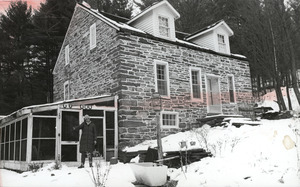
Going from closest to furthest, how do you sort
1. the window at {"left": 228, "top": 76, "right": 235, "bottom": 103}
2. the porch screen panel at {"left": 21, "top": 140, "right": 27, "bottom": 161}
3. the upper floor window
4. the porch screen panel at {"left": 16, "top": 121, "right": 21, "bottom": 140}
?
the porch screen panel at {"left": 21, "top": 140, "right": 27, "bottom": 161}
the porch screen panel at {"left": 16, "top": 121, "right": 21, "bottom": 140}
the upper floor window
the window at {"left": 228, "top": 76, "right": 235, "bottom": 103}

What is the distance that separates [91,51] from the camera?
49.9 feet

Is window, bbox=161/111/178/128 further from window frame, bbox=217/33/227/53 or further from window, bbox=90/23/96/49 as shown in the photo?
window frame, bbox=217/33/227/53

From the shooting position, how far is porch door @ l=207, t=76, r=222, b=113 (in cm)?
1600

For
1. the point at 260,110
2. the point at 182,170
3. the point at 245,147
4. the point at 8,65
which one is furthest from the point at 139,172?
the point at 8,65

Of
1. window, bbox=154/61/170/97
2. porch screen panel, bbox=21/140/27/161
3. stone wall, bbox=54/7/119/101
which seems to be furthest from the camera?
window, bbox=154/61/170/97

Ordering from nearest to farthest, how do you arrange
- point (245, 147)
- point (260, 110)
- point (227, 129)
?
point (245, 147) < point (227, 129) < point (260, 110)

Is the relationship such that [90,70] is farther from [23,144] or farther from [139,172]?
[139,172]

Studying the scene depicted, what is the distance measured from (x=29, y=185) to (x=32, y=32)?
17.6 meters

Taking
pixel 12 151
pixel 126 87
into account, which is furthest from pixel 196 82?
pixel 12 151

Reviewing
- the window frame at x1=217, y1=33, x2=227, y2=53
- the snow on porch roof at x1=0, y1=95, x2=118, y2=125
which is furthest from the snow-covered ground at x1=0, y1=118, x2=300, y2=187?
the window frame at x1=217, y1=33, x2=227, y2=53

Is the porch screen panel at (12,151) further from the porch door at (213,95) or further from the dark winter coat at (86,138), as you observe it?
the porch door at (213,95)

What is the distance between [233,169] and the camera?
789 cm

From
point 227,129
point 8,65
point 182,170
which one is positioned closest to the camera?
point 182,170

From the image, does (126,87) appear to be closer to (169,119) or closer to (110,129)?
(110,129)
